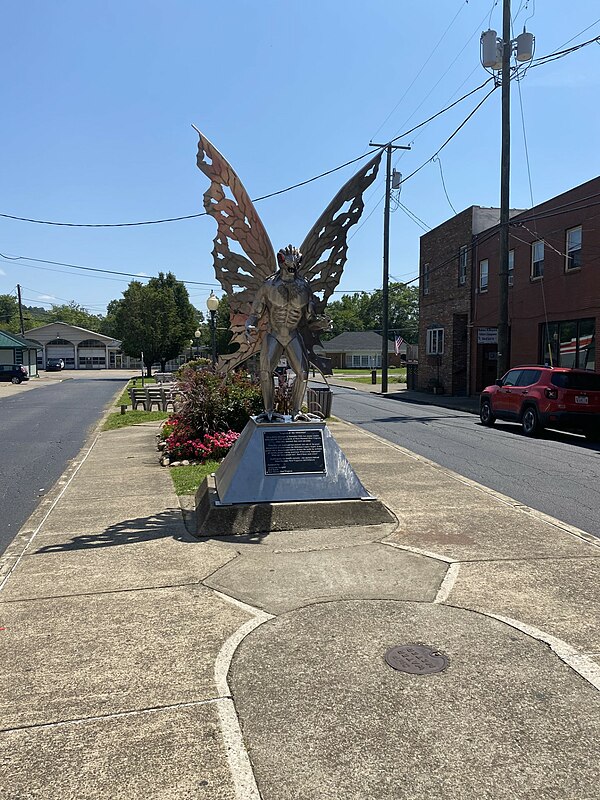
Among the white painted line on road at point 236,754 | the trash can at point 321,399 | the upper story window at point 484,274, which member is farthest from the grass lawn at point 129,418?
the upper story window at point 484,274

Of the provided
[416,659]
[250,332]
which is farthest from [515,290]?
[416,659]

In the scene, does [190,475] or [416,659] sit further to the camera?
[190,475]

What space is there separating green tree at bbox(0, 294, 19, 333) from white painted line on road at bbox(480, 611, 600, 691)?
116m

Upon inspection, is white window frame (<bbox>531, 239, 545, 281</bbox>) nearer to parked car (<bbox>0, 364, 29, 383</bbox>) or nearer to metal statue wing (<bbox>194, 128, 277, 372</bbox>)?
metal statue wing (<bbox>194, 128, 277, 372</bbox>)

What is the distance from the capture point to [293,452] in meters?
7.38

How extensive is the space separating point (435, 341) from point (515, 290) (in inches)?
346

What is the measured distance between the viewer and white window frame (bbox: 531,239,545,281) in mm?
24672

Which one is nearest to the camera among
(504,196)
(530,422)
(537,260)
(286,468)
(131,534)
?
(131,534)

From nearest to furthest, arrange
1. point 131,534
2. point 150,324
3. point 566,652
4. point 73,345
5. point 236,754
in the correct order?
point 236,754, point 566,652, point 131,534, point 150,324, point 73,345

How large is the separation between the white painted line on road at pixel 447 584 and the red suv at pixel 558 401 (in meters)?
11.2

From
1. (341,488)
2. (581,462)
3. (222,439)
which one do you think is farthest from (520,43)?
(341,488)

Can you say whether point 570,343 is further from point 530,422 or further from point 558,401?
point 558,401

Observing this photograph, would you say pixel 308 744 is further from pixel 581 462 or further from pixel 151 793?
pixel 581 462

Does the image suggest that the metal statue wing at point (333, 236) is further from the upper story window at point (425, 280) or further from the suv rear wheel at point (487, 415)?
the upper story window at point (425, 280)
